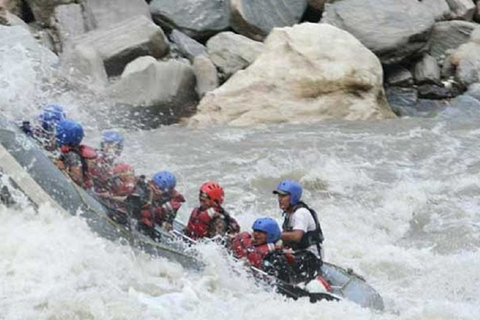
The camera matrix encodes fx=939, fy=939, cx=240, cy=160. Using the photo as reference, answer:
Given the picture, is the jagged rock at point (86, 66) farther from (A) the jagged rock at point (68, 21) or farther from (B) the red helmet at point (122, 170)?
(B) the red helmet at point (122, 170)

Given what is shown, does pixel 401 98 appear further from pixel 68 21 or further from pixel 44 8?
pixel 44 8

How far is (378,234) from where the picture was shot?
10.7 meters

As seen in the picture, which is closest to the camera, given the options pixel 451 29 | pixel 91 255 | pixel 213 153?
pixel 91 255

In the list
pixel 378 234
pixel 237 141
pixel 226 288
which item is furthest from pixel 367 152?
pixel 226 288

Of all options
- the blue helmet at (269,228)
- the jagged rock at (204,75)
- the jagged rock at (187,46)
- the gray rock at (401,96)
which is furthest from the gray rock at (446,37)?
the blue helmet at (269,228)

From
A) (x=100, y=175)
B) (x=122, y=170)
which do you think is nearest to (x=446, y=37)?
(x=122, y=170)

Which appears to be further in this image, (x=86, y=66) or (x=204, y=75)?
(x=204, y=75)

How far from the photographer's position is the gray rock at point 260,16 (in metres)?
17.5

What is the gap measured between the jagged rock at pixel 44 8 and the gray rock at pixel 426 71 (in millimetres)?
6841

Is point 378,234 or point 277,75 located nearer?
point 378,234

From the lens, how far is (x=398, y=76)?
16.9m

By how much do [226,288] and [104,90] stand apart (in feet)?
26.4

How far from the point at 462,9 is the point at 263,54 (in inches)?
215

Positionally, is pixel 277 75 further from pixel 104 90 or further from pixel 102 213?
pixel 102 213
